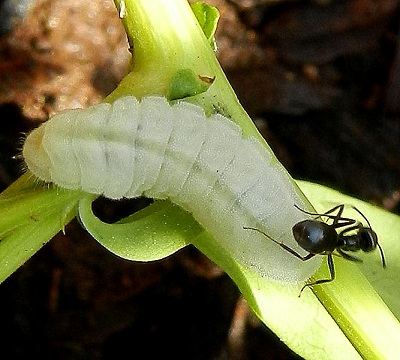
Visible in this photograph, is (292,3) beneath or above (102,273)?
above

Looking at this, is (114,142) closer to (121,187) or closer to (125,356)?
(121,187)

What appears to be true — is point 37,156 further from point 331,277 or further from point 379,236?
point 379,236

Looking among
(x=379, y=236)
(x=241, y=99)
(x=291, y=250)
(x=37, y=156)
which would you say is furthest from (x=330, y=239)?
(x=241, y=99)

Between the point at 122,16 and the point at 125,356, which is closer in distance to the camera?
the point at 122,16

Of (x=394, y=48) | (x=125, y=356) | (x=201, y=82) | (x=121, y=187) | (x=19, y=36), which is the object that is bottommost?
(x=125, y=356)

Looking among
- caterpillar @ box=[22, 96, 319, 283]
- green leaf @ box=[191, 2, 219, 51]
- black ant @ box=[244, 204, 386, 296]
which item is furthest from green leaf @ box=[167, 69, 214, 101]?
black ant @ box=[244, 204, 386, 296]

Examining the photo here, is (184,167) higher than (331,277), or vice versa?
(184,167)

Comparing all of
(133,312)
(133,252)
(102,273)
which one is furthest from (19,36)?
(133,252)
